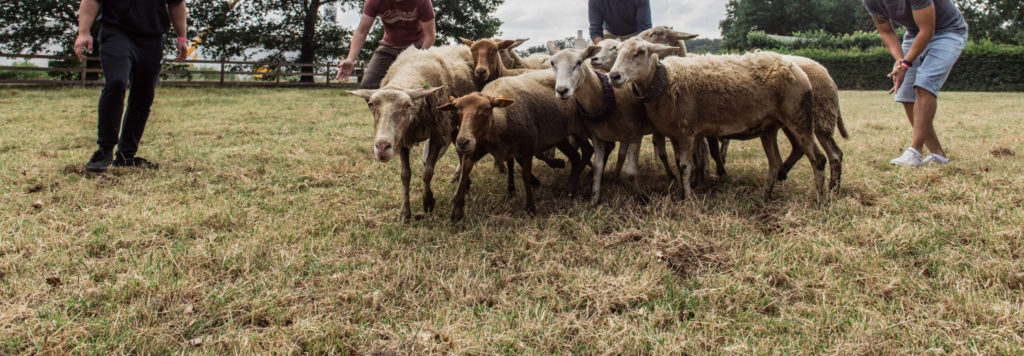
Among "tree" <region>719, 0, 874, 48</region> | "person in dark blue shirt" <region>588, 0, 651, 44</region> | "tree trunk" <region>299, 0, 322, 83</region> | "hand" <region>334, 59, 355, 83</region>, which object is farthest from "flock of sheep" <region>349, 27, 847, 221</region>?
"tree" <region>719, 0, 874, 48</region>

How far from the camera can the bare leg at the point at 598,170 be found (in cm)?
449

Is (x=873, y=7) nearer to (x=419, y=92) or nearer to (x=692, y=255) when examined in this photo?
(x=692, y=255)

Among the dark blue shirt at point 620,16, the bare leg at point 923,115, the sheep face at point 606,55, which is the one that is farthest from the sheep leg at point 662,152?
the bare leg at point 923,115

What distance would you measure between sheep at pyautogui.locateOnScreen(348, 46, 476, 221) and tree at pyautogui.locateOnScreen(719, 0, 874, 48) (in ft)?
178

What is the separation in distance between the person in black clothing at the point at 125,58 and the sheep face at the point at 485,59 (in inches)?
116

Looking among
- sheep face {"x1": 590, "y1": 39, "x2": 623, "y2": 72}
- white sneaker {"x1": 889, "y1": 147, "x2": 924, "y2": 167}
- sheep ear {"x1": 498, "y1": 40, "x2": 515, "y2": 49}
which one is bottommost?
white sneaker {"x1": 889, "y1": 147, "x2": 924, "y2": 167}

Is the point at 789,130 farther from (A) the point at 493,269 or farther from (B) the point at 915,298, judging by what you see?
(A) the point at 493,269

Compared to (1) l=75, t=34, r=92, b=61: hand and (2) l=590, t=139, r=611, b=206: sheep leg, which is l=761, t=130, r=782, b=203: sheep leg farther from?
(1) l=75, t=34, r=92, b=61: hand

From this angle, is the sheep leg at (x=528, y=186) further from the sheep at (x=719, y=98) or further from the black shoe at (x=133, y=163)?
the black shoe at (x=133, y=163)

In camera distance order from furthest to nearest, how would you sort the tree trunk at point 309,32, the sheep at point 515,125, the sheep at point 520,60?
the tree trunk at point 309,32 < the sheep at point 520,60 < the sheep at point 515,125

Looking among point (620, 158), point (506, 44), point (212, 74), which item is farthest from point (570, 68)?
point (212, 74)

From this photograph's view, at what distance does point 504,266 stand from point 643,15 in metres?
4.75

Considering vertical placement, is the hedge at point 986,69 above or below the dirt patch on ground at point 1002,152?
above

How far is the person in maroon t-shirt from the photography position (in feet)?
17.7
